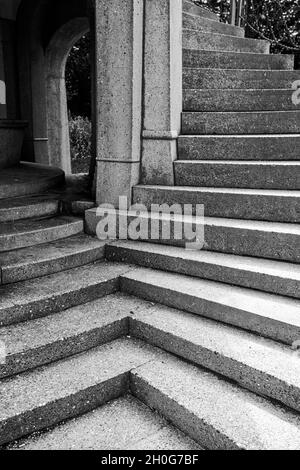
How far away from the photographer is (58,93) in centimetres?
981

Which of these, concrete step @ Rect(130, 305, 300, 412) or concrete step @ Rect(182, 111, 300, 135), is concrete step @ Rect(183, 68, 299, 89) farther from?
concrete step @ Rect(130, 305, 300, 412)

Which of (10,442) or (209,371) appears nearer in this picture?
(10,442)

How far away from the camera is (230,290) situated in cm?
323

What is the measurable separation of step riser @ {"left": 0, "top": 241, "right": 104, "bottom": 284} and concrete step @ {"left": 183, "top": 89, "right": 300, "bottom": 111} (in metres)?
2.21

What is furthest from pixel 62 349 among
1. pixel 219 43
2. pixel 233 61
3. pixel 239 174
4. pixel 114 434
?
pixel 219 43

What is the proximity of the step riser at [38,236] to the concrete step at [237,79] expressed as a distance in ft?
7.91

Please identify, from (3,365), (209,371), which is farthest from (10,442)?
(209,371)

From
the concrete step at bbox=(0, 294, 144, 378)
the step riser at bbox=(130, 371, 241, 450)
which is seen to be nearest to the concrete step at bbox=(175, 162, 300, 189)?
the concrete step at bbox=(0, 294, 144, 378)

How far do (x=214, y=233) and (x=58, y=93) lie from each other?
7.42m

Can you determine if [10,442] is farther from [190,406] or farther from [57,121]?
[57,121]

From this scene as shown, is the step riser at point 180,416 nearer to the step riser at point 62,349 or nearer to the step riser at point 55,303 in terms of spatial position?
the step riser at point 62,349

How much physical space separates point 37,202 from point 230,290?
2.37 meters

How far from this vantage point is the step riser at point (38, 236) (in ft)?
12.4

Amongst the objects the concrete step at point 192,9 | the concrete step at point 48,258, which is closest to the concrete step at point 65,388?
the concrete step at point 48,258
